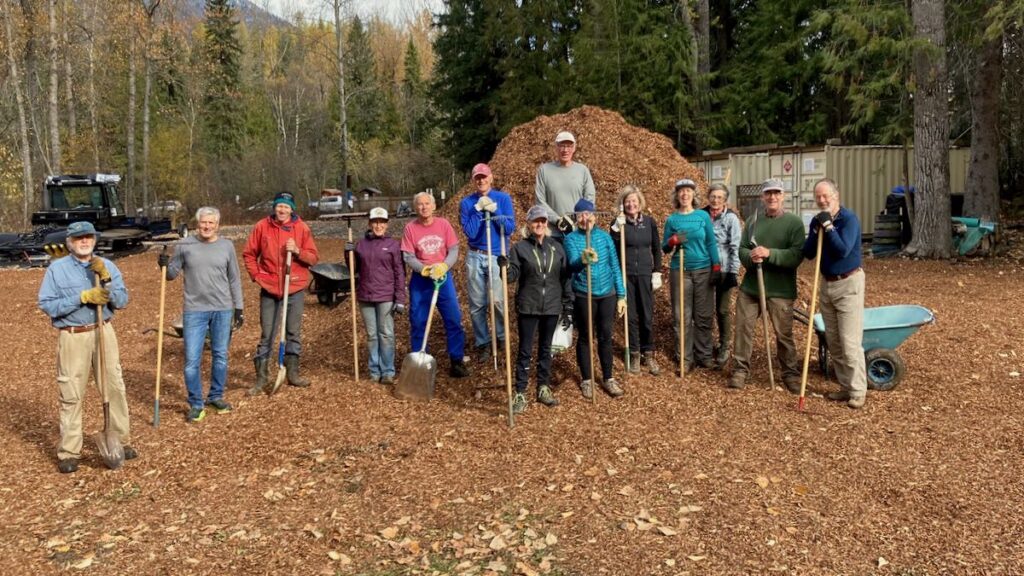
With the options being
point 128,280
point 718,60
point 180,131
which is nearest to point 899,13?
point 718,60

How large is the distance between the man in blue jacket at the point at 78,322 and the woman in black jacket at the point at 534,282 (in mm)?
3058

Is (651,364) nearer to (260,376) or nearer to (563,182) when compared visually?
(563,182)

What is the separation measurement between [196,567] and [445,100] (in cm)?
2751

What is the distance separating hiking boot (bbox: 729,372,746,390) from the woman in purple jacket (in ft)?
10.5

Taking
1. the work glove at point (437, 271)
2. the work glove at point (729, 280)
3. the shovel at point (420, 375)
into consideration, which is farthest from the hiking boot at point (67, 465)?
the work glove at point (729, 280)

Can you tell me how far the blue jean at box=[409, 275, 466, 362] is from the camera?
7.18 meters

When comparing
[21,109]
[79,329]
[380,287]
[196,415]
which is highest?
[21,109]

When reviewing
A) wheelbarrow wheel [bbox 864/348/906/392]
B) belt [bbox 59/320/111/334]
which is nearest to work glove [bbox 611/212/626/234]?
wheelbarrow wheel [bbox 864/348/906/392]

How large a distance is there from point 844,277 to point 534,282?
261 centimetres

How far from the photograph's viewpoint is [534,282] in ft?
20.5

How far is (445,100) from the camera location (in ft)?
98.7

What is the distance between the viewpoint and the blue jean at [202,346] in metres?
6.36

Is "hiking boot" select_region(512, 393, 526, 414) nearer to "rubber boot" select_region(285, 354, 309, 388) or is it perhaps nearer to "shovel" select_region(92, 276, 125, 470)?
"rubber boot" select_region(285, 354, 309, 388)

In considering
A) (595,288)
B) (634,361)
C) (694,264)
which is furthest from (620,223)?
(634,361)
